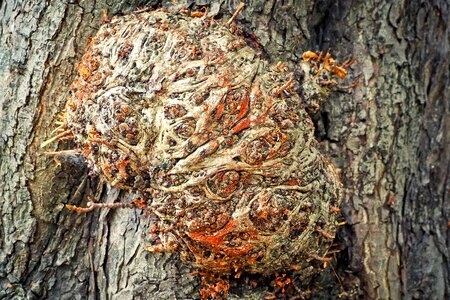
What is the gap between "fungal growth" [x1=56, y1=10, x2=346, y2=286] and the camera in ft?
8.93

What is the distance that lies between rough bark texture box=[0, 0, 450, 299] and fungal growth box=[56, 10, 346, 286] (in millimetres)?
391

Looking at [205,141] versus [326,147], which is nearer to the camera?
[205,141]

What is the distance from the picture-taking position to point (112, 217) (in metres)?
3.40

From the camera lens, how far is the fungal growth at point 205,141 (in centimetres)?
272

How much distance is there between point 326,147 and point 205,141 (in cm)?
114

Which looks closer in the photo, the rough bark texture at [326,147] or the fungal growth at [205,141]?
the fungal growth at [205,141]

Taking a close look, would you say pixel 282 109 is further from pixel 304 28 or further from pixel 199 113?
pixel 304 28

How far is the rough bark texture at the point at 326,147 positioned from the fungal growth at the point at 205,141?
15.4 inches

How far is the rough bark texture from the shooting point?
3252 mm

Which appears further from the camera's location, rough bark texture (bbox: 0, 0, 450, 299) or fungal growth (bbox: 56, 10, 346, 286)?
rough bark texture (bbox: 0, 0, 450, 299)

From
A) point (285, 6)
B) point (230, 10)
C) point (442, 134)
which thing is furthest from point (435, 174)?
point (230, 10)

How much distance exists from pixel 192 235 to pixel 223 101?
0.67 meters

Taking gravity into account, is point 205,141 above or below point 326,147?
below

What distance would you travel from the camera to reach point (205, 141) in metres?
2.71
